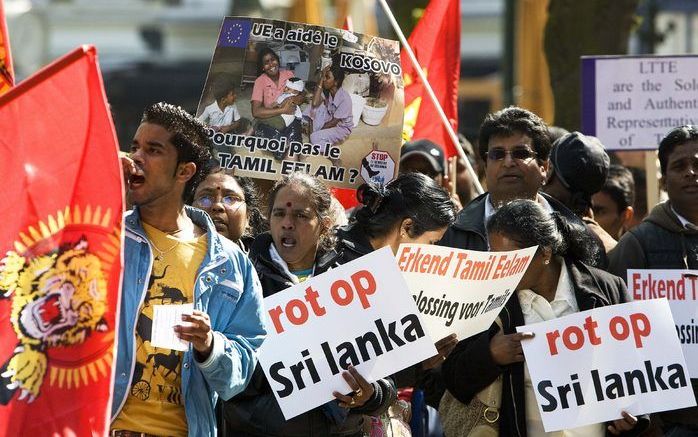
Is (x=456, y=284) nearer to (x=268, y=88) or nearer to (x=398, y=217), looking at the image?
(x=398, y=217)

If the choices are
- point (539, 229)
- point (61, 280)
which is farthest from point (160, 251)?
point (539, 229)

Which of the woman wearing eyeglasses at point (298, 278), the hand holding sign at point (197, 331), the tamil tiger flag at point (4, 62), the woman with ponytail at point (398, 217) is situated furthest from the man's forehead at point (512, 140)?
the hand holding sign at point (197, 331)

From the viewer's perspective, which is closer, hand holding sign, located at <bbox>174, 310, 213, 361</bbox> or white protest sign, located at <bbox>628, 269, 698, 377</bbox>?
hand holding sign, located at <bbox>174, 310, 213, 361</bbox>

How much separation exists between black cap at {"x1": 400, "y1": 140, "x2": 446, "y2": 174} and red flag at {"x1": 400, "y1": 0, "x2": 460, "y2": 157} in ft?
1.62

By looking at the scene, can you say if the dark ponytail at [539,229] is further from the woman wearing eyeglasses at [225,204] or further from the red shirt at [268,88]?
the red shirt at [268,88]

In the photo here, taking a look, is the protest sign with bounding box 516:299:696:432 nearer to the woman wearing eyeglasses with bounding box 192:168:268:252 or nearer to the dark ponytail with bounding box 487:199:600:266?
the dark ponytail with bounding box 487:199:600:266

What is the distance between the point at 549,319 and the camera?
543cm

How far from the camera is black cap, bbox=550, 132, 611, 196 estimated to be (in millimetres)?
6625

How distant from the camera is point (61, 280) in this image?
3961 millimetres

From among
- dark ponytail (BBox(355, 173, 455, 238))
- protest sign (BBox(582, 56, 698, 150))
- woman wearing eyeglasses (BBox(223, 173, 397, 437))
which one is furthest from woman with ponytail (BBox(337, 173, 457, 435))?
protest sign (BBox(582, 56, 698, 150))

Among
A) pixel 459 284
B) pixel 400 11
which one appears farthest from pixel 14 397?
Answer: pixel 400 11

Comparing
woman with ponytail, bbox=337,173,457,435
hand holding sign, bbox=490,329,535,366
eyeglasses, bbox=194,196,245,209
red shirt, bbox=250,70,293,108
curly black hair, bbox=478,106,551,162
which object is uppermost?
red shirt, bbox=250,70,293,108

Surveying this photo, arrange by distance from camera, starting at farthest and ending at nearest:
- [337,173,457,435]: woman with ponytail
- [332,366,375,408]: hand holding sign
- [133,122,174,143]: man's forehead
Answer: [337,173,457,435]: woman with ponytail → [332,366,375,408]: hand holding sign → [133,122,174,143]: man's forehead

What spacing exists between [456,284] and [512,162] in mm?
1036
